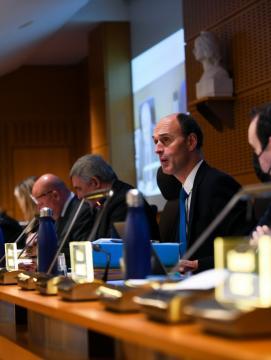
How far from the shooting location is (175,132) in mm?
3668

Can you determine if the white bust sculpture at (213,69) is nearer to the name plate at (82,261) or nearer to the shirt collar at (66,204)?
the shirt collar at (66,204)

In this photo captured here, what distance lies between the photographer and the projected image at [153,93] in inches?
350

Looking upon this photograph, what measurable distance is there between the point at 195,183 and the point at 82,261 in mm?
1073

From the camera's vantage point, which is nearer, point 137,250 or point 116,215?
point 137,250

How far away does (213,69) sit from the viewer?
6.89 m

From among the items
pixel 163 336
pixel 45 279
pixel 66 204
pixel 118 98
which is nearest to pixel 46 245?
pixel 45 279

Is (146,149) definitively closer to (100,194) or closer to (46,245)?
(46,245)

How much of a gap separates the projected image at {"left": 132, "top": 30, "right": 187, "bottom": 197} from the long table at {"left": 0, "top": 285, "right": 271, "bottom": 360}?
6642mm

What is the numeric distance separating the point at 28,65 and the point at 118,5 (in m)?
2.90

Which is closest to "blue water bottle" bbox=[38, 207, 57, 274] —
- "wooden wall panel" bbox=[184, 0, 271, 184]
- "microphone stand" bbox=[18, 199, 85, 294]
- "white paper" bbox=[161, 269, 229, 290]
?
"microphone stand" bbox=[18, 199, 85, 294]

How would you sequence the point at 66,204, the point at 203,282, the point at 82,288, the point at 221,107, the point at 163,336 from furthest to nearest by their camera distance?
1. the point at 221,107
2. the point at 66,204
3. the point at 82,288
4. the point at 203,282
5. the point at 163,336

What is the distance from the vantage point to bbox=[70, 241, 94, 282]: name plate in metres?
2.52

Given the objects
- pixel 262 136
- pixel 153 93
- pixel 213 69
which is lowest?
pixel 262 136

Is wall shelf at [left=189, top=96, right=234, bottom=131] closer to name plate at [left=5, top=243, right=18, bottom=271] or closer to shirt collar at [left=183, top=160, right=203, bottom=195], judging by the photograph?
shirt collar at [left=183, top=160, right=203, bottom=195]
